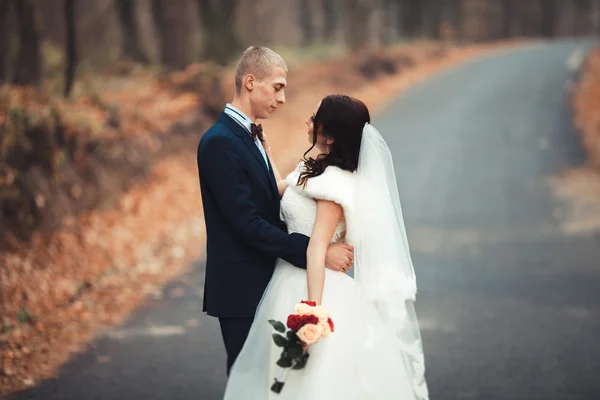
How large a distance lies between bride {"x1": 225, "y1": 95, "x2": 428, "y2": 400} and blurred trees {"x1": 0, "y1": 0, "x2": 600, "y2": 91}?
34.7ft

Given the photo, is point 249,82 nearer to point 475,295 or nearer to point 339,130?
point 339,130

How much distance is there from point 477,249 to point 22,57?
8022 mm

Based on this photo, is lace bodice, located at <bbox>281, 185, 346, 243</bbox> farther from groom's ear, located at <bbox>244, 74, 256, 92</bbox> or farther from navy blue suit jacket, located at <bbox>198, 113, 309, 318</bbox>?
groom's ear, located at <bbox>244, 74, 256, 92</bbox>

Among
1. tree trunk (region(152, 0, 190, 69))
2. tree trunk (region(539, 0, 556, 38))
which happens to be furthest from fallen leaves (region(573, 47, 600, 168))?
tree trunk (region(539, 0, 556, 38))

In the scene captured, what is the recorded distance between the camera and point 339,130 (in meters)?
3.99

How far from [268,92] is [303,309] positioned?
108cm

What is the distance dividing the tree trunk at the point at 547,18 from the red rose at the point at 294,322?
6117 centimetres

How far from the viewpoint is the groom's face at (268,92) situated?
401cm

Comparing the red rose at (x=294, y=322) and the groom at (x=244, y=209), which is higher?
the groom at (x=244, y=209)

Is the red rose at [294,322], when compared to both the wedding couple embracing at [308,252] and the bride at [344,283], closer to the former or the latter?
the wedding couple embracing at [308,252]

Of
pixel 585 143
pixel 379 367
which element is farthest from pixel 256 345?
pixel 585 143

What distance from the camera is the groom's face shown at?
401 cm

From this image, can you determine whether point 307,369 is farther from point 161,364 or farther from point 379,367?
point 161,364

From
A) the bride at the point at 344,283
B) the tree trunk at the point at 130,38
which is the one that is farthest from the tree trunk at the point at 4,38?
the bride at the point at 344,283
